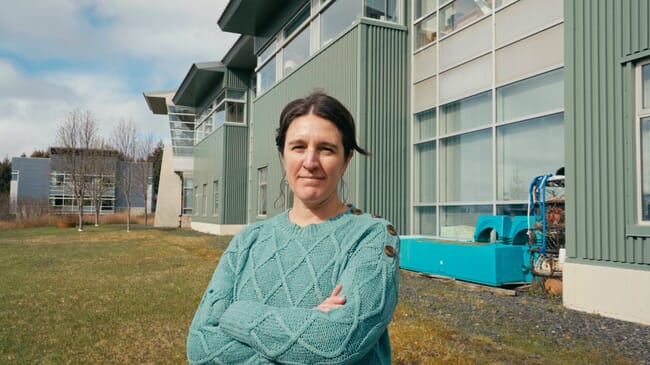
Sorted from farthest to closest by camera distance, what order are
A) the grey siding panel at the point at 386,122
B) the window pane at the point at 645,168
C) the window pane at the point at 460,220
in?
the grey siding panel at the point at 386,122 → the window pane at the point at 460,220 → the window pane at the point at 645,168

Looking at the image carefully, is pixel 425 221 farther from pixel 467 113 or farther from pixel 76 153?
pixel 76 153

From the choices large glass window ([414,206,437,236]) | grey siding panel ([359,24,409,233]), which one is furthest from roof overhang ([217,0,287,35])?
large glass window ([414,206,437,236])

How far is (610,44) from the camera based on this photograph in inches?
251

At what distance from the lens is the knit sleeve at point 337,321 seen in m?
1.61

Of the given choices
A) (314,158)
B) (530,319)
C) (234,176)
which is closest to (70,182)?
(234,176)

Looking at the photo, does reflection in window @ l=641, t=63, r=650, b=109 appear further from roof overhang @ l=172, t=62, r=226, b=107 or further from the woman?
roof overhang @ l=172, t=62, r=226, b=107

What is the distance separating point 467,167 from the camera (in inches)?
400

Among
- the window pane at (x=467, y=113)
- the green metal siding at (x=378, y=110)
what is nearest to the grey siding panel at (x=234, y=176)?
the green metal siding at (x=378, y=110)

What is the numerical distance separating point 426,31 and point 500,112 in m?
3.20

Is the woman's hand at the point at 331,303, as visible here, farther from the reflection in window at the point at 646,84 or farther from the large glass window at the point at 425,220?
the large glass window at the point at 425,220

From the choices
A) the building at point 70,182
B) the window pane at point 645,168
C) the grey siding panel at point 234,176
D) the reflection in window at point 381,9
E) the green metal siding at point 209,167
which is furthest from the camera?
the building at point 70,182

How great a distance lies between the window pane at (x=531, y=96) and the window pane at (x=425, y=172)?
224 cm

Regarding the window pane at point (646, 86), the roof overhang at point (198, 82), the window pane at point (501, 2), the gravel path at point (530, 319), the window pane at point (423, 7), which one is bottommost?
the gravel path at point (530, 319)

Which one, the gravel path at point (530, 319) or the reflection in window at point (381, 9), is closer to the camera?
the gravel path at point (530, 319)
